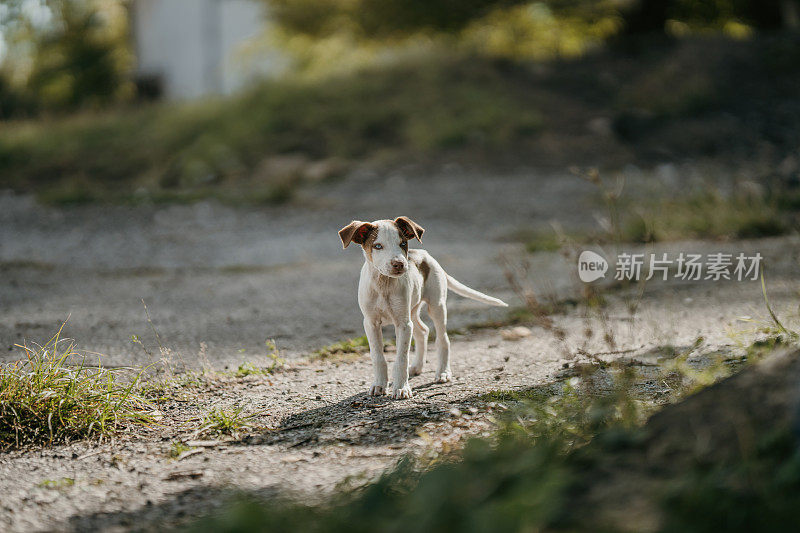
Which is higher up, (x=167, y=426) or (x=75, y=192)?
(x=75, y=192)

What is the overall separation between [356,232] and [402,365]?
2.06 ft

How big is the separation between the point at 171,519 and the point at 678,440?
5.03ft

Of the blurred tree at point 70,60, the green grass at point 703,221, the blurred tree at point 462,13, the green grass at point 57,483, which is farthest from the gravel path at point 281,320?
the blurred tree at point 70,60

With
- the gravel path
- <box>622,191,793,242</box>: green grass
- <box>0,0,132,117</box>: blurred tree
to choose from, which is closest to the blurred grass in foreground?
the gravel path

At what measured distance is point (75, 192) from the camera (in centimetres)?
979

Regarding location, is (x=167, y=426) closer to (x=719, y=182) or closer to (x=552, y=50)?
(x=719, y=182)

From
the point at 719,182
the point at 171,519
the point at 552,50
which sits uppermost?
the point at 552,50

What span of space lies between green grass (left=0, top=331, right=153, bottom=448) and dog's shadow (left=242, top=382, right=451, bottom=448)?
23.4 inches

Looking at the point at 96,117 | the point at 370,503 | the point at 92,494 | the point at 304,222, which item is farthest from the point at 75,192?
the point at 370,503

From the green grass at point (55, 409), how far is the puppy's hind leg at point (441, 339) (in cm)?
133

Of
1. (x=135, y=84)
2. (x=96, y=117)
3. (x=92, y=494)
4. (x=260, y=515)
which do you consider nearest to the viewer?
(x=260, y=515)

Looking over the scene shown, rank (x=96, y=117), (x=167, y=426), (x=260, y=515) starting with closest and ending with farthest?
(x=260, y=515) < (x=167, y=426) < (x=96, y=117)

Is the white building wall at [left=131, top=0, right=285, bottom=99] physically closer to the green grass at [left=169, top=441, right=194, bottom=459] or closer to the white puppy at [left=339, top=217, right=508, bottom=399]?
the white puppy at [left=339, top=217, right=508, bottom=399]

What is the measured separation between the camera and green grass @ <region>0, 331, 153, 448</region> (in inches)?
115
